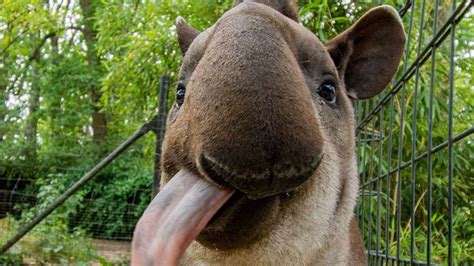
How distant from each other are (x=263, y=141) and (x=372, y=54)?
3.89ft

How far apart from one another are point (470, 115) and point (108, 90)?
17.5ft

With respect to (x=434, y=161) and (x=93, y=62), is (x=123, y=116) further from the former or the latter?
(x=434, y=161)

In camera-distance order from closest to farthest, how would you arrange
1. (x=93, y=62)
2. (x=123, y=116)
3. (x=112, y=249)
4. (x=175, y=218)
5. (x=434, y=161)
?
(x=175, y=218) < (x=434, y=161) < (x=112, y=249) < (x=123, y=116) < (x=93, y=62)

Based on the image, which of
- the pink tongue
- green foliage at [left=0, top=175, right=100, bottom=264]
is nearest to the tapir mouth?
the pink tongue

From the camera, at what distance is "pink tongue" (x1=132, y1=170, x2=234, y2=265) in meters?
1.03

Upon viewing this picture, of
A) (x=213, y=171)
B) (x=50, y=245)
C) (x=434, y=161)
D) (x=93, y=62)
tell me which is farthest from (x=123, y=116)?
(x=213, y=171)

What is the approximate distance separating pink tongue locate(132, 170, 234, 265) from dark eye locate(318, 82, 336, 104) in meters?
0.60

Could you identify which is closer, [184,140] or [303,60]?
[184,140]

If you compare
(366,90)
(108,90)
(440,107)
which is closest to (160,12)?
(108,90)

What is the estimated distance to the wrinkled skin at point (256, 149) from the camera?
3.66ft

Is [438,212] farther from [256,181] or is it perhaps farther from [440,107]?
[256,181]

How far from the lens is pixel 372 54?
2.17 m

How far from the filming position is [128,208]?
11203 millimetres

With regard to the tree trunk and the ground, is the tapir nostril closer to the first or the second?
the ground
